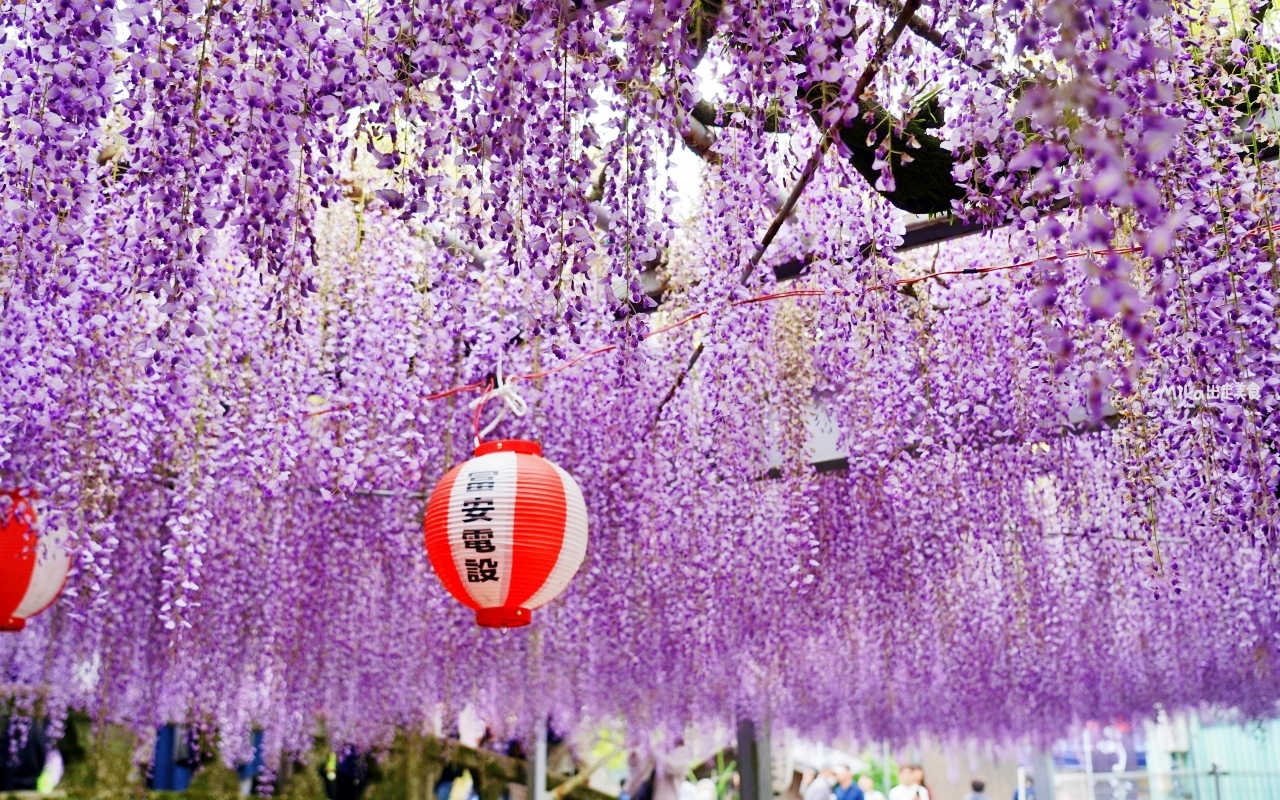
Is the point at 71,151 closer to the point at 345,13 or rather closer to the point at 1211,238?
the point at 345,13

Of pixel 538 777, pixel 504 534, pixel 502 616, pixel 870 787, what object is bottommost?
pixel 870 787

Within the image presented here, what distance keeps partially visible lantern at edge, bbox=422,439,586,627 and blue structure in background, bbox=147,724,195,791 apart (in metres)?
7.57

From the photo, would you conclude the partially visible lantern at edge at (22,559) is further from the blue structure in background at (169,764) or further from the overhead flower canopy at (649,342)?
the blue structure in background at (169,764)

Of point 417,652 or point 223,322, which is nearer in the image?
point 223,322

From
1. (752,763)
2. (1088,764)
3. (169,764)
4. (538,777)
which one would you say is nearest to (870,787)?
(1088,764)

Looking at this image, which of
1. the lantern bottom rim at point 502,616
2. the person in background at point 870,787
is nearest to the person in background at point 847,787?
the person in background at point 870,787

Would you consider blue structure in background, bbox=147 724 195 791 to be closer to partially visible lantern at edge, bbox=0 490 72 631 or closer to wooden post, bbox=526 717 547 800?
wooden post, bbox=526 717 547 800

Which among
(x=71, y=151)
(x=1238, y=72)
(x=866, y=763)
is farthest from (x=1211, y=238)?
(x=866, y=763)

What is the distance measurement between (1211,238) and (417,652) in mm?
4921

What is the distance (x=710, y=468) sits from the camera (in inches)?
200

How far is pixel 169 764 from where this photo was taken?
985 cm

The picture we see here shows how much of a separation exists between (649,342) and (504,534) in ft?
7.07

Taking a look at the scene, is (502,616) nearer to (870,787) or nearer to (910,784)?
(910,784)

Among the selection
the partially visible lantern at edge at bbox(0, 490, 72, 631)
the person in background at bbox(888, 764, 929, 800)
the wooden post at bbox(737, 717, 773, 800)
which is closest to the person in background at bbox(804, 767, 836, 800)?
the person in background at bbox(888, 764, 929, 800)
